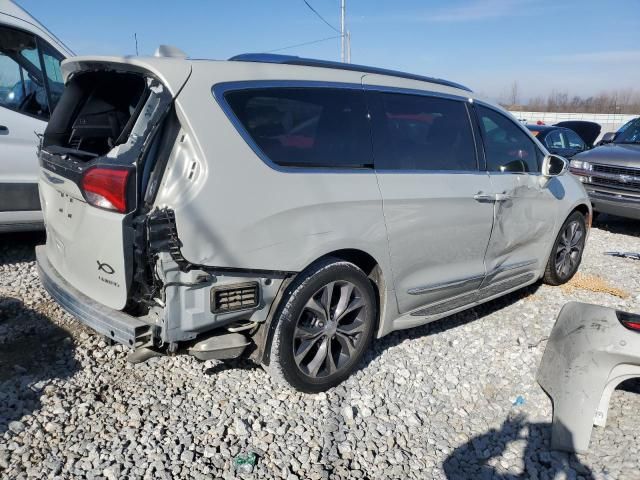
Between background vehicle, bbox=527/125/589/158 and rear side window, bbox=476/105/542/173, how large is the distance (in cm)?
657

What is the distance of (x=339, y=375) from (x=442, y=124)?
6.26 feet

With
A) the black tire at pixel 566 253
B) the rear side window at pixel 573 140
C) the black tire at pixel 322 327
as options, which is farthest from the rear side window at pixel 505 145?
the rear side window at pixel 573 140

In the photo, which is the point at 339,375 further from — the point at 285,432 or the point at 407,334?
the point at 407,334

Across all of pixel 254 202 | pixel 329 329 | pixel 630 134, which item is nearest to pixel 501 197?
pixel 329 329

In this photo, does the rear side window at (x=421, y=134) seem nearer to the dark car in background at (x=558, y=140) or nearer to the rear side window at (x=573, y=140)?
the dark car in background at (x=558, y=140)

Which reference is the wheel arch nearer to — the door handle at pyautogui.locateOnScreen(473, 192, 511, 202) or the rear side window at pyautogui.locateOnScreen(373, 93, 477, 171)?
the rear side window at pyautogui.locateOnScreen(373, 93, 477, 171)

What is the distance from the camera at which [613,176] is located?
7859 mm

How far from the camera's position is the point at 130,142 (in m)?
2.66

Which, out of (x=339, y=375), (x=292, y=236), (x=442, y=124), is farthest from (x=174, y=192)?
(x=442, y=124)

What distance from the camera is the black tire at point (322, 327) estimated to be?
2.96 m

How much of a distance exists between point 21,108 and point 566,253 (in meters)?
5.37

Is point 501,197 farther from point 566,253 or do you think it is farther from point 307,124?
point 307,124

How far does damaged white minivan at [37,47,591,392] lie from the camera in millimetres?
2582

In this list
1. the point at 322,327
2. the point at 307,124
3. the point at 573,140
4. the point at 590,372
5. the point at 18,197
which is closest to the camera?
the point at 590,372
